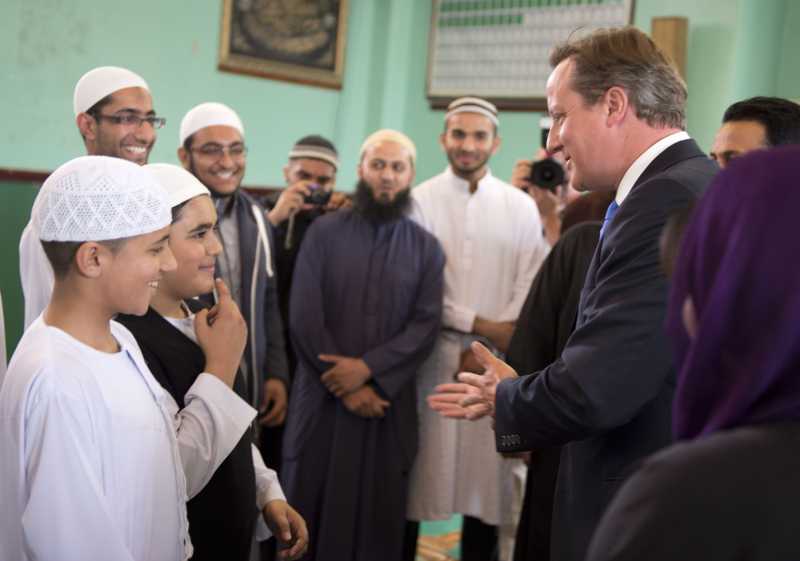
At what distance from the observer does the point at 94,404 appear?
1.70 m

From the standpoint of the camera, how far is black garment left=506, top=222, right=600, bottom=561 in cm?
298

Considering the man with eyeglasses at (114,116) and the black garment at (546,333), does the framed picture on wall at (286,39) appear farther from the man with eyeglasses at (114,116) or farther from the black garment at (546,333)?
the black garment at (546,333)

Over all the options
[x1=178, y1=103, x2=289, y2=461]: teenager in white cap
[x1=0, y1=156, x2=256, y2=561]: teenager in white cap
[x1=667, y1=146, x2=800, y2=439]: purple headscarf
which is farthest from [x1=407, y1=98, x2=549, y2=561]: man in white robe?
[x1=667, y1=146, x2=800, y2=439]: purple headscarf

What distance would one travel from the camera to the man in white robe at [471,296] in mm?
4055

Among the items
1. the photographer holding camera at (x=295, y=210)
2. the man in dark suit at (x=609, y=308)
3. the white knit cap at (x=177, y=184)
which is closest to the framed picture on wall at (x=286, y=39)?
the photographer holding camera at (x=295, y=210)

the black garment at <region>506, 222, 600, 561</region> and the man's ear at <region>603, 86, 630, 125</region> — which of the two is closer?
the man's ear at <region>603, 86, 630, 125</region>

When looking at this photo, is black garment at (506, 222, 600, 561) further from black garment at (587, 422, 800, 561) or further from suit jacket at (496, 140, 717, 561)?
black garment at (587, 422, 800, 561)

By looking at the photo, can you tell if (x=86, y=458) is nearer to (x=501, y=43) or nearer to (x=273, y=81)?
(x=273, y=81)

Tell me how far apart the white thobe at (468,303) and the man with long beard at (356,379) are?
204 millimetres

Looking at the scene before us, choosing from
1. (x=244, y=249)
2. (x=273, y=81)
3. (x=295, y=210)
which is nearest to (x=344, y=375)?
(x=244, y=249)

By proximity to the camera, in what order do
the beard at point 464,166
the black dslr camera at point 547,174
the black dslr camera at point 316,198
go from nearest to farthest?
the black dslr camera at point 316,198 < the beard at point 464,166 < the black dslr camera at point 547,174

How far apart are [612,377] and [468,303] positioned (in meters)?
2.38

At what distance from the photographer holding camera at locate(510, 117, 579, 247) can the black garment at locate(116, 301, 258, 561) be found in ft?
8.60

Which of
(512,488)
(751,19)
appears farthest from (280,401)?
(751,19)
